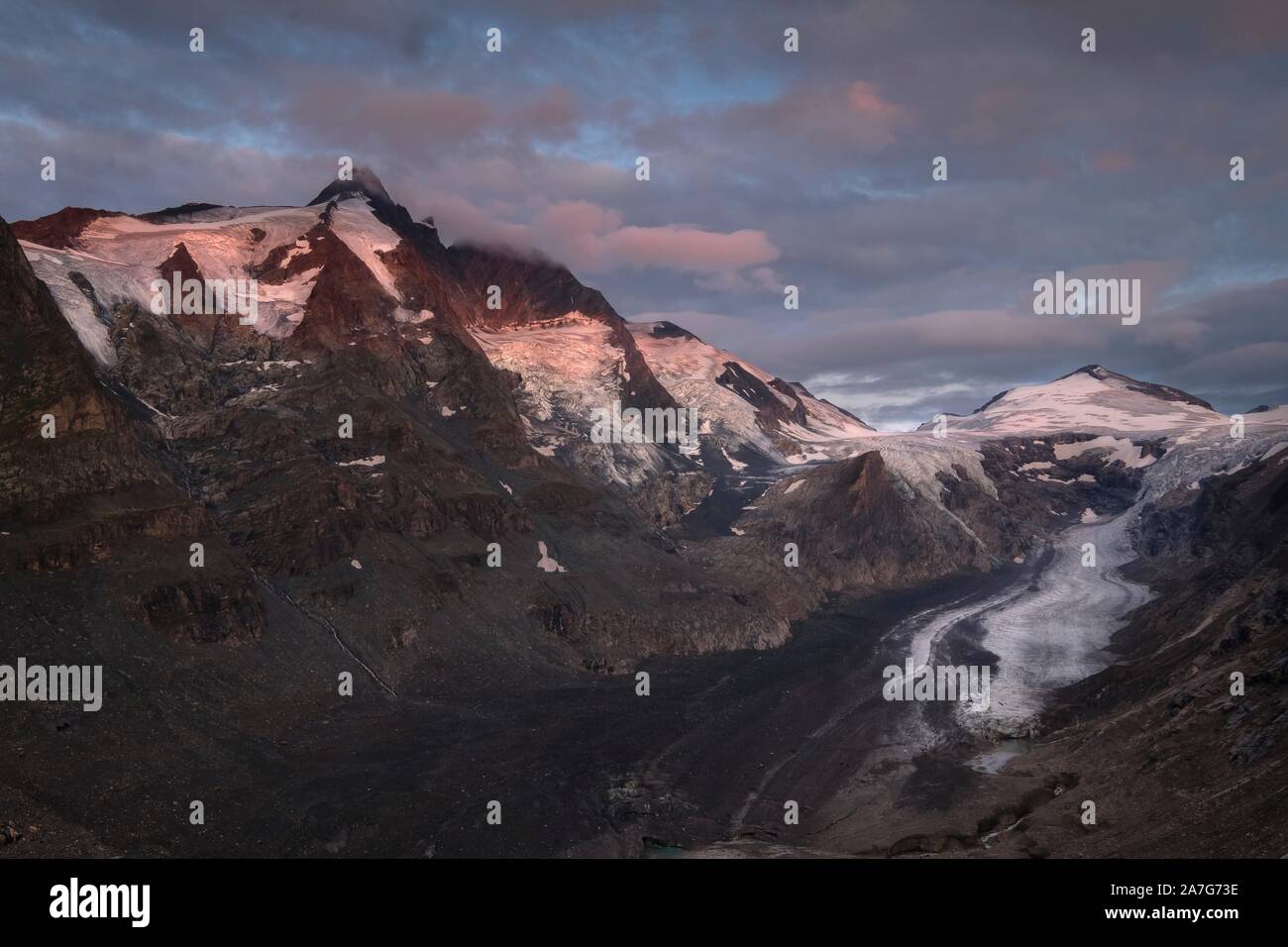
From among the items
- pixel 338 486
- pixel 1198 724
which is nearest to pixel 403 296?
pixel 338 486

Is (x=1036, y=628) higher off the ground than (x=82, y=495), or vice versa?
(x=82, y=495)

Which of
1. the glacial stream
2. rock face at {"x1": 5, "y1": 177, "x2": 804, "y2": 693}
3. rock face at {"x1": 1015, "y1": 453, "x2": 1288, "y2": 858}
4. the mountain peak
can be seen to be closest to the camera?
rock face at {"x1": 1015, "y1": 453, "x2": 1288, "y2": 858}

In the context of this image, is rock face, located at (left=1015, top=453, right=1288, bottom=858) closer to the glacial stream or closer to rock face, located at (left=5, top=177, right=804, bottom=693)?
the glacial stream

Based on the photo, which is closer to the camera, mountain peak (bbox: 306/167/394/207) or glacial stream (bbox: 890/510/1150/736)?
glacial stream (bbox: 890/510/1150/736)

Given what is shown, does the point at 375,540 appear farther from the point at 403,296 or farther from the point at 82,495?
the point at 403,296

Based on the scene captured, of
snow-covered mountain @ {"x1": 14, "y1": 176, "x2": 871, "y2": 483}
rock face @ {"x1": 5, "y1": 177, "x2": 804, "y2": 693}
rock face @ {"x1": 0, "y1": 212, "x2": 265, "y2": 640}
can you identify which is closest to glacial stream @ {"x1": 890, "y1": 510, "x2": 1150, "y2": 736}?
rock face @ {"x1": 5, "y1": 177, "x2": 804, "y2": 693}

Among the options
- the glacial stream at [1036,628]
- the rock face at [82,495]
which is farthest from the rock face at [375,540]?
the glacial stream at [1036,628]

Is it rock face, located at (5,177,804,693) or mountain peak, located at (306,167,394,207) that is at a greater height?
mountain peak, located at (306,167,394,207)

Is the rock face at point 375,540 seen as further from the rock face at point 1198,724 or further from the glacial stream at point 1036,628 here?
the glacial stream at point 1036,628

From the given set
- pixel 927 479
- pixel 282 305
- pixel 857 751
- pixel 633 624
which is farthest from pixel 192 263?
pixel 927 479
